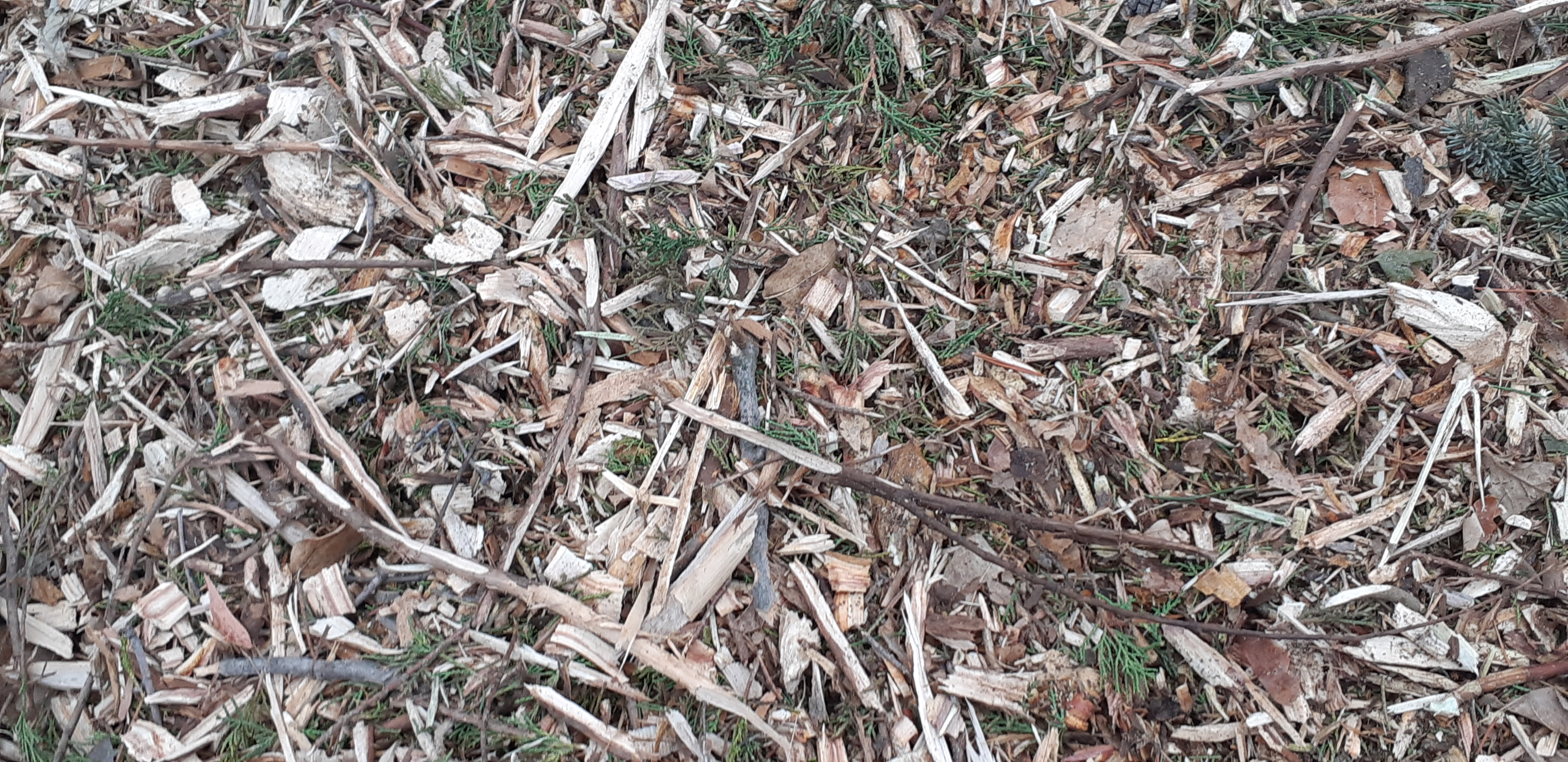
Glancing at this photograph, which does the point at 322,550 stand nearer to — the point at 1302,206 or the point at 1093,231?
the point at 1093,231

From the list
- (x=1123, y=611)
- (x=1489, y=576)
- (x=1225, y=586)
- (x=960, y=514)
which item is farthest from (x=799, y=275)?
(x=1489, y=576)

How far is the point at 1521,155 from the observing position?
6.84ft

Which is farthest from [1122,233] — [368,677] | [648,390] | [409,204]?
[368,677]

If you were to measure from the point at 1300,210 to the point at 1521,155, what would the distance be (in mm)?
501

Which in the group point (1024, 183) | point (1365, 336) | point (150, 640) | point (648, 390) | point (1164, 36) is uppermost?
point (1164, 36)

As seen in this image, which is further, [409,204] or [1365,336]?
[409,204]

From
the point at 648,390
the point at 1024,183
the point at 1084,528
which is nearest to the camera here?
the point at 1084,528

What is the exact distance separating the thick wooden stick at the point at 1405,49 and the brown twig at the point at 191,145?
2.36 meters

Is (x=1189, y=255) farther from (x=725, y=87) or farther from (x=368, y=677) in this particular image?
(x=368, y=677)

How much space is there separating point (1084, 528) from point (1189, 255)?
0.74 metres

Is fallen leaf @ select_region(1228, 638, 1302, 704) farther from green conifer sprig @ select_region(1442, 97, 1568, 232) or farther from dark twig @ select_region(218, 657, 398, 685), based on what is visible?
dark twig @ select_region(218, 657, 398, 685)

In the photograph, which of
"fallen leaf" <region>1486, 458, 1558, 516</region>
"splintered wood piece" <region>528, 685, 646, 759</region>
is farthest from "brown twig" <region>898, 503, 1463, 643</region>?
"splintered wood piece" <region>528, 685, 646, 759</region>

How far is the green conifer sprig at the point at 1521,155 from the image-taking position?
6.78 feet

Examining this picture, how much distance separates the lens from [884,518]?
2084 millimetres
